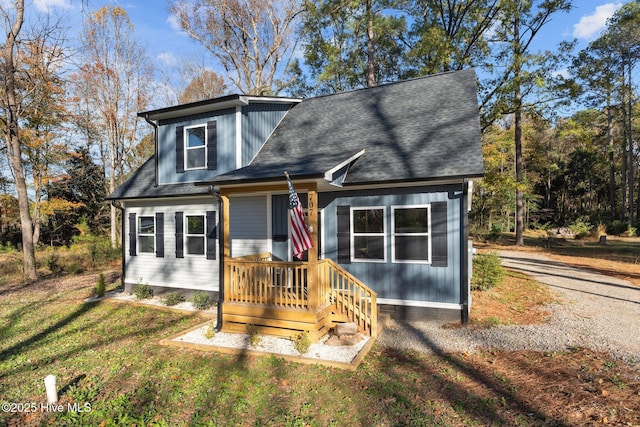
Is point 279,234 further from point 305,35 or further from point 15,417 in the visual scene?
point 305,35

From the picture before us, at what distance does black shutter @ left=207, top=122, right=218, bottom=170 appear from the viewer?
A: 9.66 metres

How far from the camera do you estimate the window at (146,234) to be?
1063 centimetres

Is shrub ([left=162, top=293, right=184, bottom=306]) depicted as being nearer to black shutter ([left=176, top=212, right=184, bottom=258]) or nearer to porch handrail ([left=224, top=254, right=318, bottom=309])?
black shutter ([left=176, top=212, right=184, bottom=258])

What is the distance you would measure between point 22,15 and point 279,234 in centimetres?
Result: 1212

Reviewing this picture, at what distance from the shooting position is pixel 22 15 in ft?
38.7

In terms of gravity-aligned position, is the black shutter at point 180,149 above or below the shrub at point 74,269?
above

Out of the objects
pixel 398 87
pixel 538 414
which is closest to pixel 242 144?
pixel 398 87

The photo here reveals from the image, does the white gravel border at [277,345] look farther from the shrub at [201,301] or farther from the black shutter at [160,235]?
the black shutter at [160,235]

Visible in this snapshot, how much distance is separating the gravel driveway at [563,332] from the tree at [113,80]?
20.9 meters

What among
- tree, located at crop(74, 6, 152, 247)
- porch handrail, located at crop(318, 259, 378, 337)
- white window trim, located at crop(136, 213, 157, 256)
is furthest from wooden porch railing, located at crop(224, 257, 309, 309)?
tree, located at crop(74, 6, 152, 247)

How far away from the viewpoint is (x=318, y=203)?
327 inches

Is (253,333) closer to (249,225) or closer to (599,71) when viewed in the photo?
(249,225)

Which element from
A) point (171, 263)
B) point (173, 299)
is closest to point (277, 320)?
point (173, 299)

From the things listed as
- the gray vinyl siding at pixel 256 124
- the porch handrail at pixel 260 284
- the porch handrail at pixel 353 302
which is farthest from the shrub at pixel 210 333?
the gray vinyl siding at pixel 256 124
